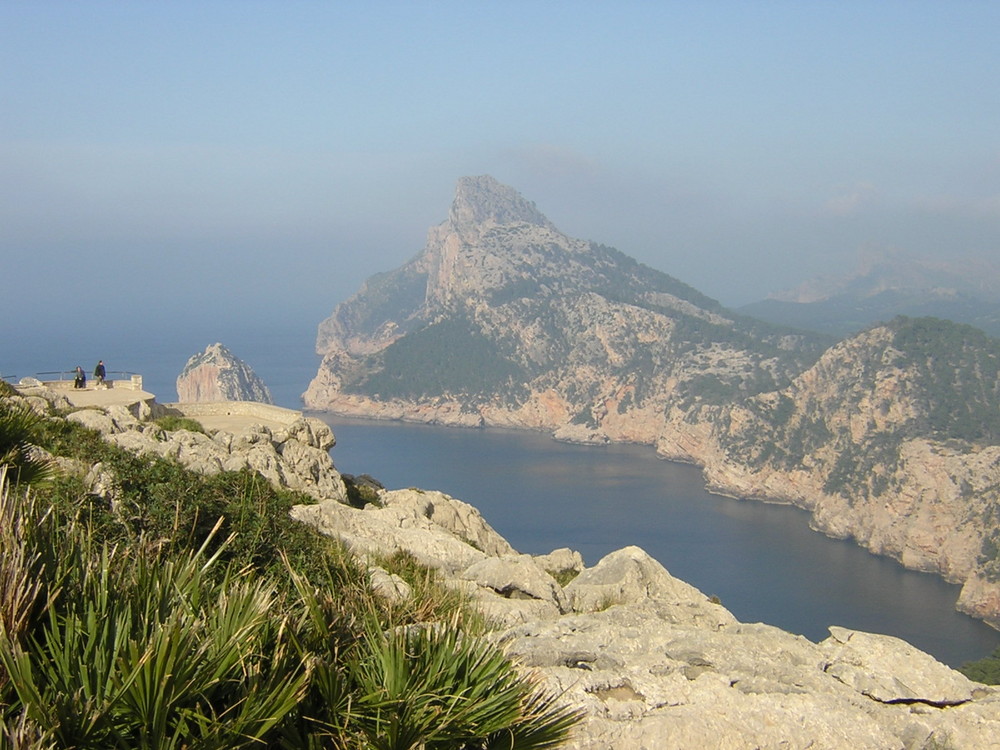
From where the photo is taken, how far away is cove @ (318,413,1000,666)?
6625cm

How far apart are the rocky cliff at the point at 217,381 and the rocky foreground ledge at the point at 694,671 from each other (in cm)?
10641

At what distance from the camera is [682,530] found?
89.0 metres

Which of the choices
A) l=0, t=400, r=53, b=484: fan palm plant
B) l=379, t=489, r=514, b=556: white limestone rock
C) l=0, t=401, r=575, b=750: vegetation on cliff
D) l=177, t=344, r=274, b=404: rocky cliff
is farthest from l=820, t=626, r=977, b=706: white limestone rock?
l=177, t=344, r=274, b=404: rocky cliff

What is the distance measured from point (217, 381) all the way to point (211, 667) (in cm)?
11713

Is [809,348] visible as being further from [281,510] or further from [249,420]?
[281,510]

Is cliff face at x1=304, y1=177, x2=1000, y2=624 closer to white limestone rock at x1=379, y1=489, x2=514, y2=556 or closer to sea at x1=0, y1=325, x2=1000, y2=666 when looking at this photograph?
sea at x1=0, y1=325, x2=1000, y2=666

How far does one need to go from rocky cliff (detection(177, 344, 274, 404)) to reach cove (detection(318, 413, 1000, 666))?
567 inches

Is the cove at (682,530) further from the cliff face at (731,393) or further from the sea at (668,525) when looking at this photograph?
the cliff face at (731,393)

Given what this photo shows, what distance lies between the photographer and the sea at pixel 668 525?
66500mm

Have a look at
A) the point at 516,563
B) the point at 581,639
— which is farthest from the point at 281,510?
the point at 581,639

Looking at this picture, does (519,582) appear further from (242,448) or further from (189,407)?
(189,407)

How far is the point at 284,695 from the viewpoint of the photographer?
14.5ft

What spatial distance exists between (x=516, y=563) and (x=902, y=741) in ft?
18.7

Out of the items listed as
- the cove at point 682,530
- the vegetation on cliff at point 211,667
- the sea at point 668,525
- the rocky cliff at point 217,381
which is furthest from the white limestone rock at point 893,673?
the rocky cliff at point 217,381
